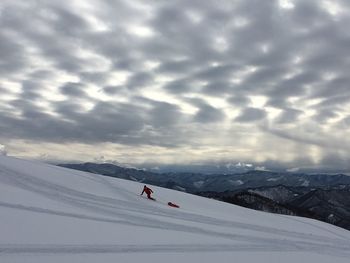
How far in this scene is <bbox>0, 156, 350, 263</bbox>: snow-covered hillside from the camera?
11.4 m

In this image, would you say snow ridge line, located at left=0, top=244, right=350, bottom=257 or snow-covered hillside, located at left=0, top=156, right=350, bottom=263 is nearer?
snow ridge line, located at left=0, top=244, right=350, bottom=257

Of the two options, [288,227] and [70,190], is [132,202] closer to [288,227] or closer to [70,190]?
[70,190]

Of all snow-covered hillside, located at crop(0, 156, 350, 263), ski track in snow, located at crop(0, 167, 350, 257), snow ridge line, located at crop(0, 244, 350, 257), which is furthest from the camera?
ski track in snow, located at crop(0, 167, 350, 257)

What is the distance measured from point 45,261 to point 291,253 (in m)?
9.72

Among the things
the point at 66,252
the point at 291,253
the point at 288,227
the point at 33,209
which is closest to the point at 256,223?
the point at 288,227

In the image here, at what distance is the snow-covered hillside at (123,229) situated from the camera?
1142 cm

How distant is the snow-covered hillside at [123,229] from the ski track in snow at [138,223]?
29mm

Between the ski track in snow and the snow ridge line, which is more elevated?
the ski track in snow

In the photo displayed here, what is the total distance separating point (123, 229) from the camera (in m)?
14.7

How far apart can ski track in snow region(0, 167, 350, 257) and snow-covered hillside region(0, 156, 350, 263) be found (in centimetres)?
3

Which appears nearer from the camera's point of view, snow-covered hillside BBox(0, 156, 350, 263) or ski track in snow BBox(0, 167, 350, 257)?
snow-covered hillside BBox(0, 156, 350, 263)

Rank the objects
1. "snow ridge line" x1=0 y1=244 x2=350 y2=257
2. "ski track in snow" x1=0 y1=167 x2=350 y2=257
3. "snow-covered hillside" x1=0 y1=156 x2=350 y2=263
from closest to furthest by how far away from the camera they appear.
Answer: "snow ridge line" x1=0 y1=244 x2=350 y2=257 < "snow-covered hillside" x1=0 y1=156 x2=350 y2=263 < "ski track in snow" x1=0 y1=167 x2=350 y2=257

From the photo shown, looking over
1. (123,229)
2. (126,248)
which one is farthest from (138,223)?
(126,248)

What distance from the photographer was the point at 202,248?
13.9 metres
